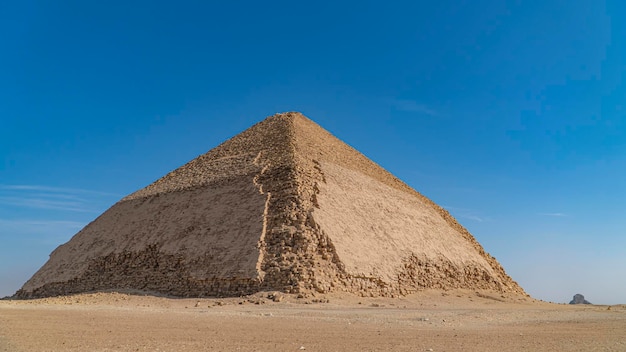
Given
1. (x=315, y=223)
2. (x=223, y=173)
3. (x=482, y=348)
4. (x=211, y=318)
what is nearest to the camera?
(x=482, y=348)

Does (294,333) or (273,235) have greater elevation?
(273,235)

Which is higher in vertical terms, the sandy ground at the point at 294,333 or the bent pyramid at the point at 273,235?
the bent pyramid at the point at 273,235

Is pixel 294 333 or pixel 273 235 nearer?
pixel 294 333

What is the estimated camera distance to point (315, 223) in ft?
78.6

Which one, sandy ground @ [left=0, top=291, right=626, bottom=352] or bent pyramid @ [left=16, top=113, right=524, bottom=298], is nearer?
sandy ground @ [left=0, top=291, right=626, bottom=352]

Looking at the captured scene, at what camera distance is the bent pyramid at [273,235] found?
2281 cm

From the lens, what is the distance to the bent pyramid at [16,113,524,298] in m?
22.8

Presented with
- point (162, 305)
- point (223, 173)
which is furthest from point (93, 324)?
point (223, 173)

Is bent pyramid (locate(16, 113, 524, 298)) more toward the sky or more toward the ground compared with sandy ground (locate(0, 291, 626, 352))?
more toward the sky

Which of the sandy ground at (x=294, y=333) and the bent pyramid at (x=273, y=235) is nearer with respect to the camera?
the sandy ground at (x=294, y=333)

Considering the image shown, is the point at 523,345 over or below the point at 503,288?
below

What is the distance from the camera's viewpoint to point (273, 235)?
23.6 metres

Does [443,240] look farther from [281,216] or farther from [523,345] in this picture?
[523,345]

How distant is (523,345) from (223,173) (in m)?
24.2
